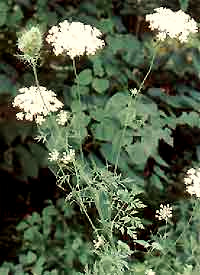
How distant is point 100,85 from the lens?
8.18ft

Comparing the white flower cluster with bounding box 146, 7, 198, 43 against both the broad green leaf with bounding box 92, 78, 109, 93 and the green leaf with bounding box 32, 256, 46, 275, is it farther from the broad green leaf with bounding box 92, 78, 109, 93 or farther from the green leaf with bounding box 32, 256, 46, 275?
the green leaf with bounding box 32, 256, 46, 275

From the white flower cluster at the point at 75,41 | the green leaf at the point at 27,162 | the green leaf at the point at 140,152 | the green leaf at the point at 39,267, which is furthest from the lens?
the green leaf at the point at 27,162

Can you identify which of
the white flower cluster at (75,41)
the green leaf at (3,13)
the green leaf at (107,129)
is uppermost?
the green leaf at (3,13)

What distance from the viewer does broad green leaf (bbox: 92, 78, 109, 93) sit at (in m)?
2.48

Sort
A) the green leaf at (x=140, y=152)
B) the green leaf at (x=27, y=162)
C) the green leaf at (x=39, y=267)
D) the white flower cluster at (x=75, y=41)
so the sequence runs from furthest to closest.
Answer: the green leaf at (x=27, y=162) < the green leaf at (x=39, y=267) < the green leaf at (x=140, y=152) < the white flower cluster at (x=75, y=41)

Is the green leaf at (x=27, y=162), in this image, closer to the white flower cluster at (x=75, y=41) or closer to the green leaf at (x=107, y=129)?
the green leaf at (x=107, y=129)

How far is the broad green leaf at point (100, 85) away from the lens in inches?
97.8

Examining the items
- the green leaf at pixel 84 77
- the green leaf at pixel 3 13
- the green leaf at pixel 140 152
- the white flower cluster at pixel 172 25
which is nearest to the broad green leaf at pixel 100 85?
the green leaf at pixel 84 77

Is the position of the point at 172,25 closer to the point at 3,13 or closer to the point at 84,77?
the point at 84,77

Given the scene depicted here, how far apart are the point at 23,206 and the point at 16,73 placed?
39.2 inches

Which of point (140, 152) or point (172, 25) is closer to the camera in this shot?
point (172, 25)

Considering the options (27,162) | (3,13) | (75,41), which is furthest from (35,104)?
(27,162)

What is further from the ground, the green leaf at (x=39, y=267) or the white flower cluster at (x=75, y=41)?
the white flower cluster at (x=75, y=41)

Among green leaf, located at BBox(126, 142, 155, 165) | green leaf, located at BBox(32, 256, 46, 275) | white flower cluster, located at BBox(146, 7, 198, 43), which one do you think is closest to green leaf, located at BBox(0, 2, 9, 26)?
green leaf, located at BBox(126, 142, 155, 165)
